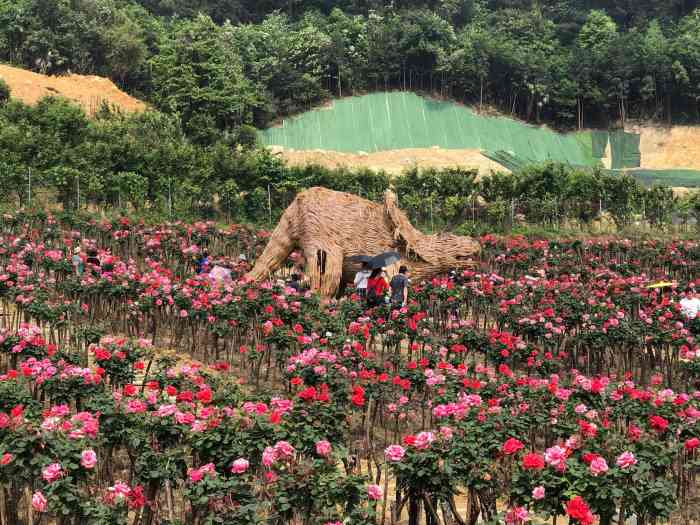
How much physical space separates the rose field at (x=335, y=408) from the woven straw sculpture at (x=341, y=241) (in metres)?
1.14

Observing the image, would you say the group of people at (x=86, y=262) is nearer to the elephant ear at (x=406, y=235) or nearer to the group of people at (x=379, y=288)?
the group of people at (x=379, y=288)

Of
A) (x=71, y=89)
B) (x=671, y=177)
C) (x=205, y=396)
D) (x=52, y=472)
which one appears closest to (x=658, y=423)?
(x=205, y=396)

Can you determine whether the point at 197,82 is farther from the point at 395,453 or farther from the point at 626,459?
the point at 626,459

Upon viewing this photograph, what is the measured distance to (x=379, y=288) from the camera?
14.6m

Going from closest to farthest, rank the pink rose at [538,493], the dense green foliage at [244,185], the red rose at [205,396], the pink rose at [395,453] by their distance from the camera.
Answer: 1. the pink rose at [538,493]
2. the pink rose at [395,453]
3. the red rose at [205,396]
4. the dense green foliage at [244,185]

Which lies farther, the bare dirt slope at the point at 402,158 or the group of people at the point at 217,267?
the bare dirt slope at the point at 402,158

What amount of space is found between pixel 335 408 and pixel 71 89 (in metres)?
48.9

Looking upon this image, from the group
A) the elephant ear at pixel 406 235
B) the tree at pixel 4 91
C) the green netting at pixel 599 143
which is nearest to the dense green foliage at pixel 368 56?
the green netting at pixel 599 143

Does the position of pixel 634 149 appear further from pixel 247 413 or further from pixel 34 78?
pixel 247 413

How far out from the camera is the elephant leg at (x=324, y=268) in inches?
634

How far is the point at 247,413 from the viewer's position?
6.73 meters

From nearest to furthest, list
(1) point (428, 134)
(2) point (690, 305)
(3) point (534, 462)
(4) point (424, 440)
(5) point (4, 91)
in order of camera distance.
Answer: (3) point (534, 462)
(4) point (424, 440)
(2) point (690, 305)
(5) point (4, 91)
(1) point (428, 134)

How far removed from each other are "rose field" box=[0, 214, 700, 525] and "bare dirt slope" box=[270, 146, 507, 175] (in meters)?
33.4

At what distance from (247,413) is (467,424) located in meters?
1.76
